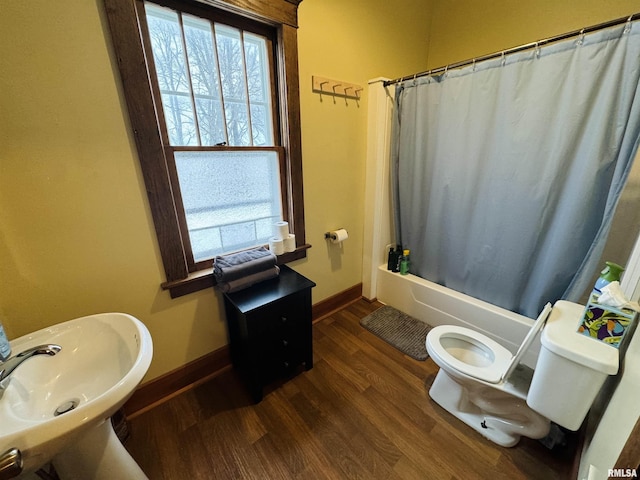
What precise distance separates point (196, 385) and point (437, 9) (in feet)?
11.1

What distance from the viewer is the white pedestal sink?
0.61m

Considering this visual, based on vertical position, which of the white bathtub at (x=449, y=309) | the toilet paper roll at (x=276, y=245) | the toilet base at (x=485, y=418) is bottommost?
the toilet base at (x=485, y=418)

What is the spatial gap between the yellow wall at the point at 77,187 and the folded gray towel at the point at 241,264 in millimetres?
232

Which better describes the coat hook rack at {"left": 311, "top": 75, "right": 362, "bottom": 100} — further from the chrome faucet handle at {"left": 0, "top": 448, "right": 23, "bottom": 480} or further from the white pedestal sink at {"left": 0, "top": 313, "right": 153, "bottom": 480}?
the chrome faucet handle at {"left": 0, "top": 448, "right": 23, "bottom": 480}

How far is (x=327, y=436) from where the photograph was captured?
1.26 metres

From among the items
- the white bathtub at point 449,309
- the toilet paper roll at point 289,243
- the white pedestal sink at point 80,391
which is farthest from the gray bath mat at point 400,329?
the white pedestal sink at point 80,391

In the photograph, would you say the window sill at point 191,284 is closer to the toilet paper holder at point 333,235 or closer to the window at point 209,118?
the window at point 209,118

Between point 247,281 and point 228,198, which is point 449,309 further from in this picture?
point 228,198

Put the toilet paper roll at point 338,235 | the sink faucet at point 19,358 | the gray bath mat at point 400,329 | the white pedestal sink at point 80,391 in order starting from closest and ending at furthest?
the white pedestal sink at point 80,391 < the sink faucet at point 19,358 < the gray bath mat at point 400,329 < the toilet paper roll at point 338,235

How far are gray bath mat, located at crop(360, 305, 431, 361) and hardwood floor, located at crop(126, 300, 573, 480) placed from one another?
14 cm

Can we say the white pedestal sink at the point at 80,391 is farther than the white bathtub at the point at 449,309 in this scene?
No

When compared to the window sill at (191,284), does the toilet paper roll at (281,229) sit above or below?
above

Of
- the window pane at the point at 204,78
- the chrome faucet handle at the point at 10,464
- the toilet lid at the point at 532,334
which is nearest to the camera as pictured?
the chrome faucet handle at the point at 10,464

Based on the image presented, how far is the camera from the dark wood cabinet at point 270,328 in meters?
1.31
